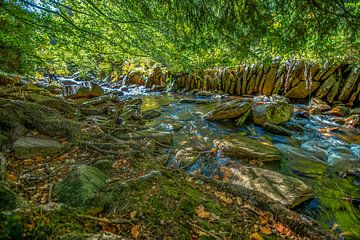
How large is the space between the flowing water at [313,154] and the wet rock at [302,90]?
282 cm

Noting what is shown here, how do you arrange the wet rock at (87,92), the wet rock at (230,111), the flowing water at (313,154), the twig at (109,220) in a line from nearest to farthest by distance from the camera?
1. the twig at (109,220)
2. the flowing water at (313,154)
3. the wet rock at (230,111)
4. the wet rock at (87,92)

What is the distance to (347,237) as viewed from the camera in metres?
2.43

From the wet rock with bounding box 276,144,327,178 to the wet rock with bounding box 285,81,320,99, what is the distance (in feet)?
24.3

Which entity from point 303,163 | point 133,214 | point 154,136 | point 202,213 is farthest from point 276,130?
point 133,214

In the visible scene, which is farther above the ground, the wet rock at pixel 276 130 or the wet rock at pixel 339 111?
the wet rock at pixel 339 111

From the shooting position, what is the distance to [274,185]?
10.1 feet

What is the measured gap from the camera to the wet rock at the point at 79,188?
1.86 metres

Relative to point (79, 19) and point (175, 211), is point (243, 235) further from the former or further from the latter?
point (79, 19)

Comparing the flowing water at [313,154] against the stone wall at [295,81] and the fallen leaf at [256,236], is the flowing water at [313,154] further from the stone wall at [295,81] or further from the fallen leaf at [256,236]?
the stone wall at [295,81]

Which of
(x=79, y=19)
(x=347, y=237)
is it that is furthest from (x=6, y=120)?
(x=347, y=237)

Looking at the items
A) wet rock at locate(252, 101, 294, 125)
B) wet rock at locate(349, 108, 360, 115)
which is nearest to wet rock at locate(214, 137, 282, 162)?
wet rock at locate(252, 101, 294, 125)

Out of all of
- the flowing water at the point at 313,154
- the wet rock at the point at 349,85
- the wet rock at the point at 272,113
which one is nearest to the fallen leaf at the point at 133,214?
the flowing water at the point at 313,154

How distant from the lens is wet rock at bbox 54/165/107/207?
6.11 feet

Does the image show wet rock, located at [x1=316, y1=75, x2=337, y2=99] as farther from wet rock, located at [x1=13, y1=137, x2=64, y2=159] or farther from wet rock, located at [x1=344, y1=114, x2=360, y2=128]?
wet rock, located at [x1=13, y1=137, x2=64, y2=159]
